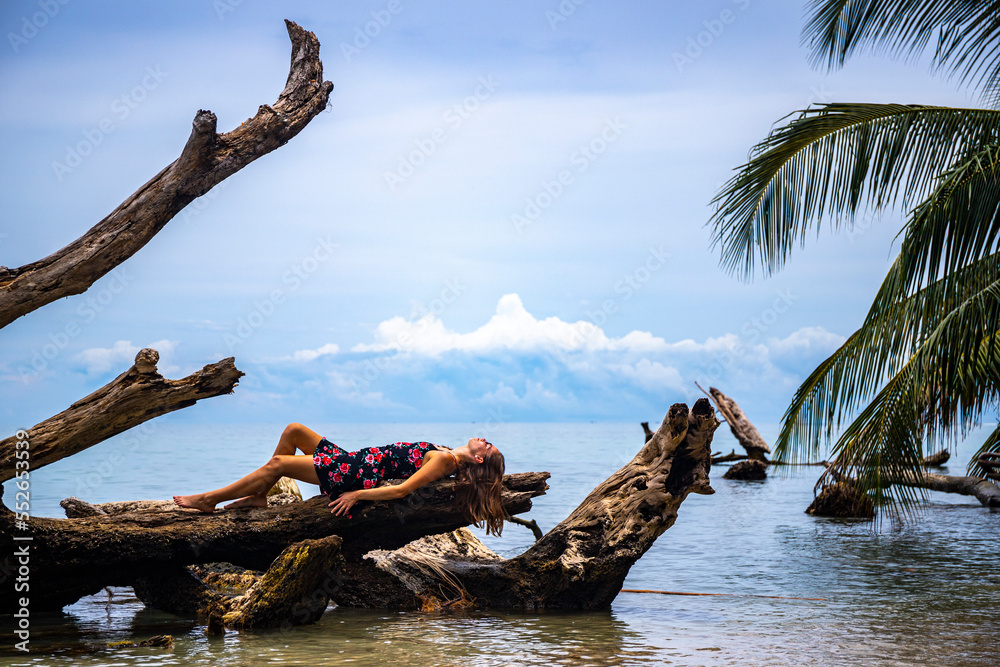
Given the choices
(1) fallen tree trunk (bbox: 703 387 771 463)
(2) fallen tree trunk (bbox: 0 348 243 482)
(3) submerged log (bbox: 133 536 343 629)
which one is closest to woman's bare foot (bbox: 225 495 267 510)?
(3) submerged log (bbox: 133 536 343 629)

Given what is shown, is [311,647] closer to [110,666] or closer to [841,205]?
[110,666]

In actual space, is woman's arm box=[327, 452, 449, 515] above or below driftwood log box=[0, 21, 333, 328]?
below

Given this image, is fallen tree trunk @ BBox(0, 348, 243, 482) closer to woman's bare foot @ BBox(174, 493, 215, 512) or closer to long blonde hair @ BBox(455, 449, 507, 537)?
woman's bare foot @ BBox(174, 493, 215, 512)

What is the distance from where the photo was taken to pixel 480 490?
8273 mm

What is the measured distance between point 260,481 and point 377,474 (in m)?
1.08

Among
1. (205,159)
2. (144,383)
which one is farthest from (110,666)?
(205,159)

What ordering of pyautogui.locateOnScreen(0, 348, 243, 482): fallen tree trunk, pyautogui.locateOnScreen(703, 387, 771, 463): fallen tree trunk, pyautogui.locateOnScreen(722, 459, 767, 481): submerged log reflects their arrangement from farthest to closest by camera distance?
pyautogui.locateOnScreen(722, 459, 767, 481): submerged log → pyautogui.locateOnScreen(703, 387, 771, 463): fallen tree trunk → pyautogui.locateOnScreen(0, 348, 243, 482): fallen tree trunk

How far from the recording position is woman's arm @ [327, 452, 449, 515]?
7.93 m

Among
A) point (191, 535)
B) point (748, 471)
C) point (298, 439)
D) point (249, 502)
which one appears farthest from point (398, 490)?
point (748, 471)

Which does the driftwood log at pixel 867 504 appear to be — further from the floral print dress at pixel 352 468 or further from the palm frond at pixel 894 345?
the floral print dress at pixel 352 468

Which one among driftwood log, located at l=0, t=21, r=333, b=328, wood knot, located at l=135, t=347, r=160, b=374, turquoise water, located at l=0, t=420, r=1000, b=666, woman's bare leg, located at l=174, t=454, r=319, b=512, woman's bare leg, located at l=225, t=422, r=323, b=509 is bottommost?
turquoise water, located at l=0, t=420, r=1000, b=666

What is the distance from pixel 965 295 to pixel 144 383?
24.1ft

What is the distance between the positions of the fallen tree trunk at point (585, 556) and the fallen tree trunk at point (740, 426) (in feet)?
55.8

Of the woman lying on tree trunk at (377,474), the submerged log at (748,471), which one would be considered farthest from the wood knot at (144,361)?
the submerged log at (748,471)
